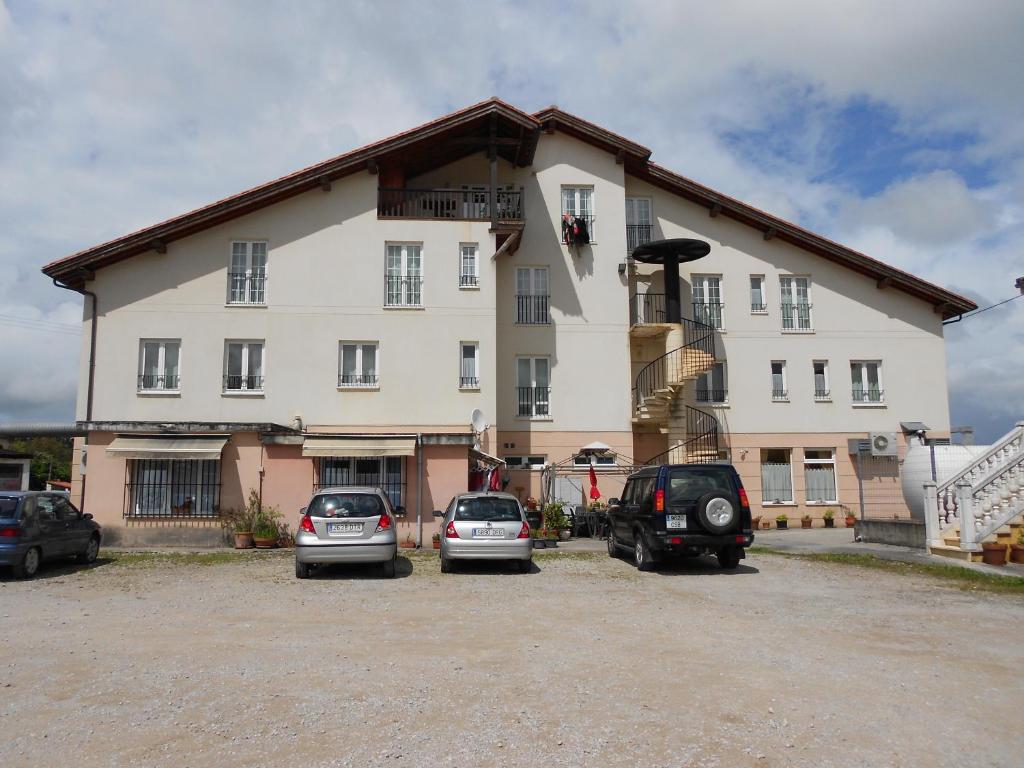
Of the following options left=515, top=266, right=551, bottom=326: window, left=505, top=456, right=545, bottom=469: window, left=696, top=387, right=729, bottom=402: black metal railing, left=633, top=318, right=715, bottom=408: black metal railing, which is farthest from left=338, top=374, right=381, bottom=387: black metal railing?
left=696, top=387, right=729, bottom=402: black metal railing

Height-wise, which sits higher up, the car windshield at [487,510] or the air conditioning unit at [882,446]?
the air conditioning unit at [882,446]

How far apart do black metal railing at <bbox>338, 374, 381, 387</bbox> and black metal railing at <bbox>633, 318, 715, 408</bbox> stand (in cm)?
803

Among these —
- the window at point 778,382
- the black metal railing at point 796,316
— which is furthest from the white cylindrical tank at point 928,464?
the black metal railing at point 796,316

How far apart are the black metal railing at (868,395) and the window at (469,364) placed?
12.9 metres

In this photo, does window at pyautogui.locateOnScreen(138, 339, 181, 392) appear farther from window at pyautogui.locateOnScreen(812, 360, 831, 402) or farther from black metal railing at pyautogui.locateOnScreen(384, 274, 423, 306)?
window at pyautogui.locateOnScreen(812, 360, 831, 402)

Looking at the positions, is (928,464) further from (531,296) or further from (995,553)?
(531,296)

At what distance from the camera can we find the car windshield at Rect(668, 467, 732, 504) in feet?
43.2

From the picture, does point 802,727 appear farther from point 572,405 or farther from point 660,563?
point 572,405

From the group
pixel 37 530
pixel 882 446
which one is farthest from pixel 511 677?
pixel 882 446

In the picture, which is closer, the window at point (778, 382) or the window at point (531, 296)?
the window at point (531, 296)

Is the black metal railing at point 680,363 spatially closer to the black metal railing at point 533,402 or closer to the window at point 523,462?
the black metal railing at point 533,402

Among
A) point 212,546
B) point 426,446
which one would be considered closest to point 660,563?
point 426,446

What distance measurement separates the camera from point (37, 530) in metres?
13.4

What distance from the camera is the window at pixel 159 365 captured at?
2177cm
